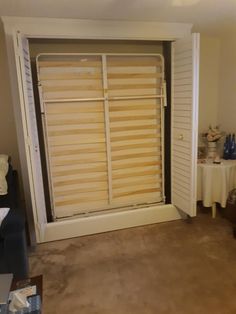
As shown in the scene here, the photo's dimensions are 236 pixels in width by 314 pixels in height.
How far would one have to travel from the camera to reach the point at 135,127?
296 centimetres

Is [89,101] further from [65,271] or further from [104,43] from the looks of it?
[65,271]

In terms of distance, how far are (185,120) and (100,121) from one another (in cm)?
92

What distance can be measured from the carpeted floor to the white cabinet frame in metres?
0.11

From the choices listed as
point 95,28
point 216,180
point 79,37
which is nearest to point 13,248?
point 79,37

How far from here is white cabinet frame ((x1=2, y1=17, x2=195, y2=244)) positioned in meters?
2.30

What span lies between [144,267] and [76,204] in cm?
107


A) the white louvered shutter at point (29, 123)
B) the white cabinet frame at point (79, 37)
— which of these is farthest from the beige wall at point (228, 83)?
the white louvered shutter at point (29, 123)

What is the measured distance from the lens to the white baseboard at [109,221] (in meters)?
2.77

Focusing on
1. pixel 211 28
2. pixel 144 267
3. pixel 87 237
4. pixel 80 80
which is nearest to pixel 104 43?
pixel 80 80

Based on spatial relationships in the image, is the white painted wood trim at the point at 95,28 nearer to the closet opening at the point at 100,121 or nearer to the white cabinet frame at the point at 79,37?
the white cabinet frame at the point at 79,37

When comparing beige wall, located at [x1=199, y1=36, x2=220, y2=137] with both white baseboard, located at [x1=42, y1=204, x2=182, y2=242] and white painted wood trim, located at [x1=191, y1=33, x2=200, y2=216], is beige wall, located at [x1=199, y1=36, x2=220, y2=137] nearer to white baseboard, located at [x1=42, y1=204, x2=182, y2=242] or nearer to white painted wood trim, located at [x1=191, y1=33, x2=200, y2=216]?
white painted wood trim, located at [x1=191, y1=33, x2=200, y2=216]

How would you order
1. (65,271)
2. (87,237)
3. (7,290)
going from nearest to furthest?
(7,290)
(65,271)
(87,237)

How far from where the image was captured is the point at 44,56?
8.66 ft

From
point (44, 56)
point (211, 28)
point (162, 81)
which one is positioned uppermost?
point (211, 28)
